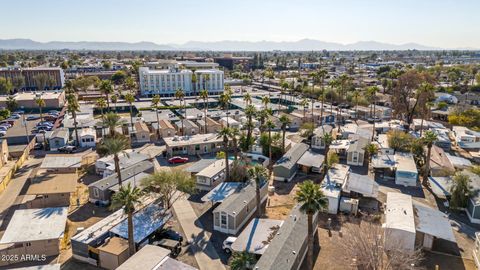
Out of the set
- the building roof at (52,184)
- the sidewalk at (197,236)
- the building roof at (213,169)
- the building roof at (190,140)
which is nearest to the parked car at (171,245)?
the sidewalk at (197,236)

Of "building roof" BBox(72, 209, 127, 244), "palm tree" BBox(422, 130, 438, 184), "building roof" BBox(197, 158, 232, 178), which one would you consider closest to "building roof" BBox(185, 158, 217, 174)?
"building roof" BBox(197, 158, 232, 178)

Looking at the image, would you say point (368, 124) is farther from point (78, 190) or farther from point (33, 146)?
point (33, 146)

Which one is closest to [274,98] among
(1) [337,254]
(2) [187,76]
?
(2) [187,76]

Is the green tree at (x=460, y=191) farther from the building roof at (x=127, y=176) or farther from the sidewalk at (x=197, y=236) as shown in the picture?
the building roof at (x=127, y=176)

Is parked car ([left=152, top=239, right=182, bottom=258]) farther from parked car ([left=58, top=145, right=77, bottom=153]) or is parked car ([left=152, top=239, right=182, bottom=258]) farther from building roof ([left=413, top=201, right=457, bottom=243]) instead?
parked car ([left=58, top=145, right=77, bottom=153])

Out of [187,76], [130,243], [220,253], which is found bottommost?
[220,253]

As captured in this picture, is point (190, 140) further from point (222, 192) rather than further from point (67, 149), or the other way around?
point (222, 192)

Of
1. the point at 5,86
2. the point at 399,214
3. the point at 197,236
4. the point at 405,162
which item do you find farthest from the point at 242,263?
the point at 5,86
